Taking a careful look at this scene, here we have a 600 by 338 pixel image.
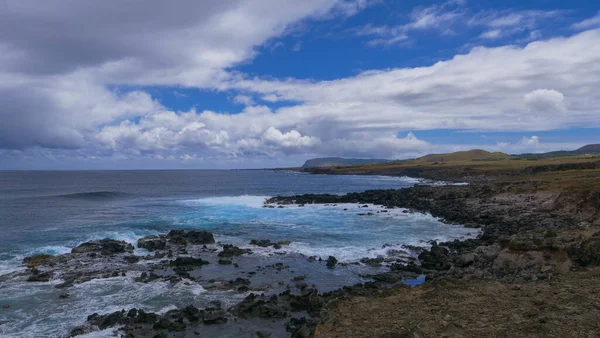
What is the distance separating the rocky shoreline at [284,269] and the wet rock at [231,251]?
0.08m

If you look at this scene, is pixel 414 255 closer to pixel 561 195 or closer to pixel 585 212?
pixel 585 212

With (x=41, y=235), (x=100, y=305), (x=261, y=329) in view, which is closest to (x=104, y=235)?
(x=41, y=235)

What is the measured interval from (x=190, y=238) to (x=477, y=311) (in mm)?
26379

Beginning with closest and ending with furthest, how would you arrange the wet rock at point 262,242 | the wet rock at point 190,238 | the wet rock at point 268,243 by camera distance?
the wet rock at point 268,243 → the wet rock at point 262,242 → the wet rock at point 190,238

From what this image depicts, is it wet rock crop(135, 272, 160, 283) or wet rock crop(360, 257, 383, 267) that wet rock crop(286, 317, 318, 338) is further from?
wet rock crop(135, 272, 160, 283)

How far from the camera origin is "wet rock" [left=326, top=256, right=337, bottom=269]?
78.1 ft

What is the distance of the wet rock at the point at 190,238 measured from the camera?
107ft

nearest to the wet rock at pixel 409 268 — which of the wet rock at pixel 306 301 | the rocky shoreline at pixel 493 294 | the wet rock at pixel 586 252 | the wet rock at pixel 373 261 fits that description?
the rocky shoreline at pixel 493 294

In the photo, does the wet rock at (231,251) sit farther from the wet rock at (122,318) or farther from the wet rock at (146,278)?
the wet rock at (122,318)

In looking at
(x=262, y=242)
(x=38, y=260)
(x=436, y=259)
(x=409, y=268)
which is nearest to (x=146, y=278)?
(x=38, y=260)

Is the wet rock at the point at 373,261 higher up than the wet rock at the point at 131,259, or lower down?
higher up

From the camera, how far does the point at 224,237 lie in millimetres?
35500

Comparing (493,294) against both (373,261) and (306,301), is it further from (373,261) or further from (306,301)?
(373,261)

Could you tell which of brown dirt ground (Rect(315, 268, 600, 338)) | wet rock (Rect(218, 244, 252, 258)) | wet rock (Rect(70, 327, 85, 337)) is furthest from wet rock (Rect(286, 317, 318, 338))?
wet rock (Rect(218, 244, 252, 258))
